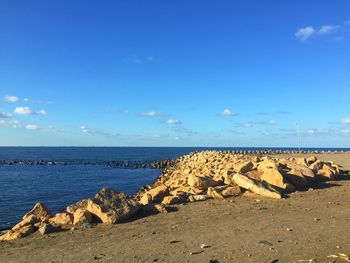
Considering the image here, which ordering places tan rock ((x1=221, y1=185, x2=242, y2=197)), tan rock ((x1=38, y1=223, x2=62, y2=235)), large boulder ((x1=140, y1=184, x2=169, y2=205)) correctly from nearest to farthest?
tan rock ((x1=38, y1=223, x2=62, y2=235)) → large boulder ((x1=140, y1=184, x2=169, y2=205)) → tan rock ((x1=221, y1=185, x2=242, y2=197))

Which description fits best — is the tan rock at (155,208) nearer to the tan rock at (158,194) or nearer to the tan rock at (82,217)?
the tan rock at (158,194)

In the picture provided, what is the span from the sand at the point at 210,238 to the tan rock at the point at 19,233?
349mm

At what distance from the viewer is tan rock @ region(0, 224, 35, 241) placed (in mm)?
11530

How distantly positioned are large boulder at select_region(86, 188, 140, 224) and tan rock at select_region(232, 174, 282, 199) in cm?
468

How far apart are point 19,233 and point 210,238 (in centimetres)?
525

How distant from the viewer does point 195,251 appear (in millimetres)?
9414

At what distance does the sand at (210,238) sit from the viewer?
916cm

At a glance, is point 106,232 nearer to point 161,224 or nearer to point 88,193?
point 161,224

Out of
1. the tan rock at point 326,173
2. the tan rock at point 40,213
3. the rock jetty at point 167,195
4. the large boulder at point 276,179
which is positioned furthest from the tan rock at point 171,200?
the tan rock at point 326,173

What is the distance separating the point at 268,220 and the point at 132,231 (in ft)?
12.6

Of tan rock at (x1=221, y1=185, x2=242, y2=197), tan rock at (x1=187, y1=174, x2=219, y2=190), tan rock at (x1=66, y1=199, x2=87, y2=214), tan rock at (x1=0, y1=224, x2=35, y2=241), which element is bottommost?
tan rock at (x1=0, y1=224, x2=35, y2=241)

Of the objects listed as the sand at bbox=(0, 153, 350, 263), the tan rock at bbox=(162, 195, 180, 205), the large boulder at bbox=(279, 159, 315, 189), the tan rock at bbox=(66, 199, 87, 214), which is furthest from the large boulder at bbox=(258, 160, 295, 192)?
the tan rock at bbox=(66, 199, 87, 214)

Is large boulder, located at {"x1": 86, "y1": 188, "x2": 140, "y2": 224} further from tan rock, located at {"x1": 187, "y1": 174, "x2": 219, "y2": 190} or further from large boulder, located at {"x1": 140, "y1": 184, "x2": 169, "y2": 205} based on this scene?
tan rock, located at {"x1": 187, "y1": 174, "x2": 219, "y2": 190}

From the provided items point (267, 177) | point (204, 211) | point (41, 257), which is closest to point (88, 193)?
point (267, 177)
